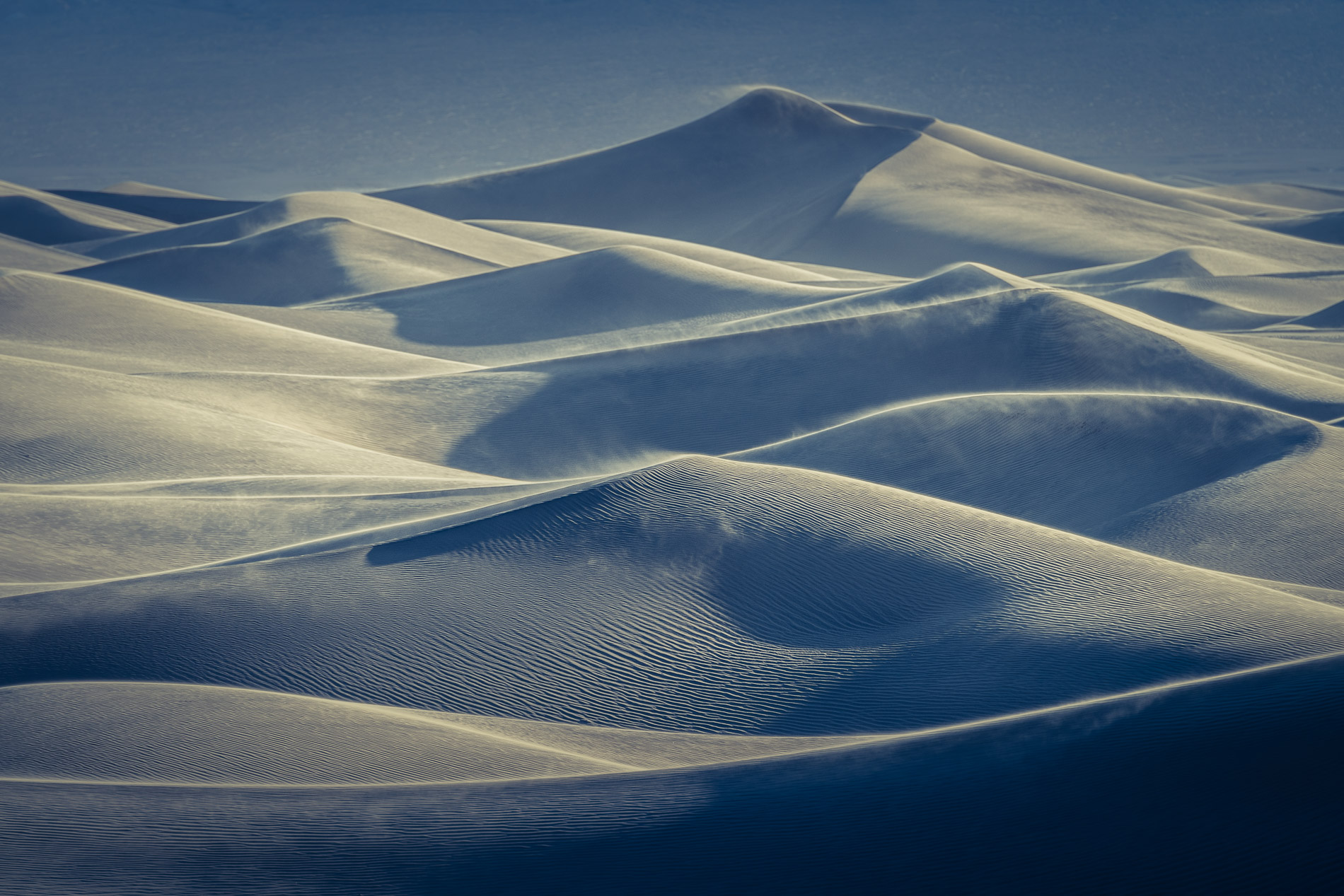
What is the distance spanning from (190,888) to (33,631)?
2503 mm

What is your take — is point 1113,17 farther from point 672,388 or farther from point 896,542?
point 896,542

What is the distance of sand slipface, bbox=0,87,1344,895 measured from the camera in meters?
3.11

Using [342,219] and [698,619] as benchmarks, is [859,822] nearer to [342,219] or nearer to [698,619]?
[698,619]

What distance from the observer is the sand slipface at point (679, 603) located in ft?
10.2

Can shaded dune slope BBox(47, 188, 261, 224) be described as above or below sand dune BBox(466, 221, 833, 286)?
above

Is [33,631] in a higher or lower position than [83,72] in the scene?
lower

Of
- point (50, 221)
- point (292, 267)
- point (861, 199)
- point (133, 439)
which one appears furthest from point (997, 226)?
point (50, 221)

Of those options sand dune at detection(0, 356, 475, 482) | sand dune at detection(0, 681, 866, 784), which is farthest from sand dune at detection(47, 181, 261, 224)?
sand dune at detection(0, 681, 866, 784)

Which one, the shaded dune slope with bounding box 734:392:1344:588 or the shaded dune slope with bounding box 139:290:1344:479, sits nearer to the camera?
the shaded dune slope with bounding box 734:392:1344:588

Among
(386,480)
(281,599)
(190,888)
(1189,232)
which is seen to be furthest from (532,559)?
(1189,232)

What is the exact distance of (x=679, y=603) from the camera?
531 centimetres

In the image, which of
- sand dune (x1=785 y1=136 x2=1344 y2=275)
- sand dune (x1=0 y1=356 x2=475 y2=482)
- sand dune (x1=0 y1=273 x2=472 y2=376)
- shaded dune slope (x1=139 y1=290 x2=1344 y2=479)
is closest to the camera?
sand dune (x1=0 y1=356 x2=475 y2=482)

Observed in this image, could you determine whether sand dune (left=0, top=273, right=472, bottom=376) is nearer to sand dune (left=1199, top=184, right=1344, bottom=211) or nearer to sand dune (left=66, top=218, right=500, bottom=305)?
sand dune (left=66, top=218, right=500, bottom=305)

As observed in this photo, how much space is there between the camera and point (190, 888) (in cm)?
310
